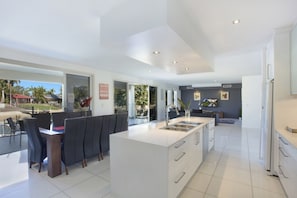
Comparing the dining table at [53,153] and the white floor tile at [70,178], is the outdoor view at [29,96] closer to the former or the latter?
the dining table at [53,153]

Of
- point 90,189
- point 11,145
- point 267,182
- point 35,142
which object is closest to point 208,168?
point 267,182

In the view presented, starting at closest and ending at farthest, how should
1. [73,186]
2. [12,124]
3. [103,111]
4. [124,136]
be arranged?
[124,136]
[73,186]
[12,124]
[103,111]

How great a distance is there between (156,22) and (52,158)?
2685 mm

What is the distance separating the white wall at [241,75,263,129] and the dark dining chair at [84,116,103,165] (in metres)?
6.58

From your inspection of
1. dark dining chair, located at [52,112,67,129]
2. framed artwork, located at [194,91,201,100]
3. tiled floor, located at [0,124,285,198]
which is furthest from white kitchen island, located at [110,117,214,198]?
framed artwork, located at [194,91,201,100]

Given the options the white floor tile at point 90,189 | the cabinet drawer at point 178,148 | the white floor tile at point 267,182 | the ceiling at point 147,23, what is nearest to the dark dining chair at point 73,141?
the white floor tile at point 90,189

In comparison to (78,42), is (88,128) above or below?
below

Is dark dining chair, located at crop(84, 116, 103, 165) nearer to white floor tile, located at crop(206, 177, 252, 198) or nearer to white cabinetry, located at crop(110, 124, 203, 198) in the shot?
white cabinetry, located at crop(110, 124, 203, 198)

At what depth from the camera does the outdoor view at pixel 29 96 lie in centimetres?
447

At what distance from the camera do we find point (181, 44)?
2115 mm

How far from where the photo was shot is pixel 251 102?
6.82m

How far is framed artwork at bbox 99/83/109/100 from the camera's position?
5624 mm

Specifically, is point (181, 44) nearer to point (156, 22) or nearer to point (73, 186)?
point (156, 22)

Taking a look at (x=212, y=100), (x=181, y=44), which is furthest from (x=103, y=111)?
(x=212, y=100)
